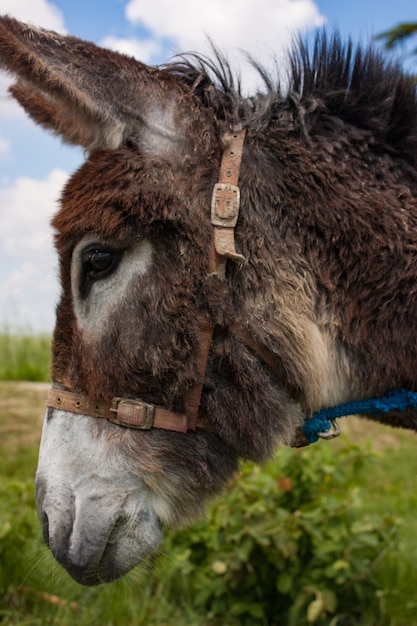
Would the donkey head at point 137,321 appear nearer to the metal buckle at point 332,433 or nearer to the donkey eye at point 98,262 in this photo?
the donkey eye at point 98,262

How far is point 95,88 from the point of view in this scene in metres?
1.79

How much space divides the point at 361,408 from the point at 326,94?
3.45 ft

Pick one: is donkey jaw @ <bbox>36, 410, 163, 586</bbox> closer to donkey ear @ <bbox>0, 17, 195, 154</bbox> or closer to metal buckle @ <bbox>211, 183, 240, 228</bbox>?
metal buckle @ <bbox>211, 183, 240, 228</bbox>

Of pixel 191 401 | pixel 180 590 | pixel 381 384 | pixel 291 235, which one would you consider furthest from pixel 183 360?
pixel 180 590

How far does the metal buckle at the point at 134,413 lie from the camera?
74.7 inches

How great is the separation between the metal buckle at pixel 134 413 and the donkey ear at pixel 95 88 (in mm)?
771

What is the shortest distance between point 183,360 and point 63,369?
0.44 meters

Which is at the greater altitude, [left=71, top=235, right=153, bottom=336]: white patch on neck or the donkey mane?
the donkey mane

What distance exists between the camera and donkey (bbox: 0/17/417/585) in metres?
1.88

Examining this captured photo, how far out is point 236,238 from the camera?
1.91 metres

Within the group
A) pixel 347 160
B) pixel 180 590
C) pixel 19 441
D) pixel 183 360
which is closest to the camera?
pixel 183 360

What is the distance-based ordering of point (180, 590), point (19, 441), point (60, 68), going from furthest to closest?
point (19, 441) → point (180, 590) → point (60, 68)

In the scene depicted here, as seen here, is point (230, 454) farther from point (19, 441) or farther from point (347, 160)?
point (19, 441)

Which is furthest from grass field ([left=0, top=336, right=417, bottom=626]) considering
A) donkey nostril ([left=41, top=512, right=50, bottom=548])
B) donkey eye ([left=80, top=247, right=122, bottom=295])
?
donkey eye ([left=80, top=247, right=122, bottom=295])
